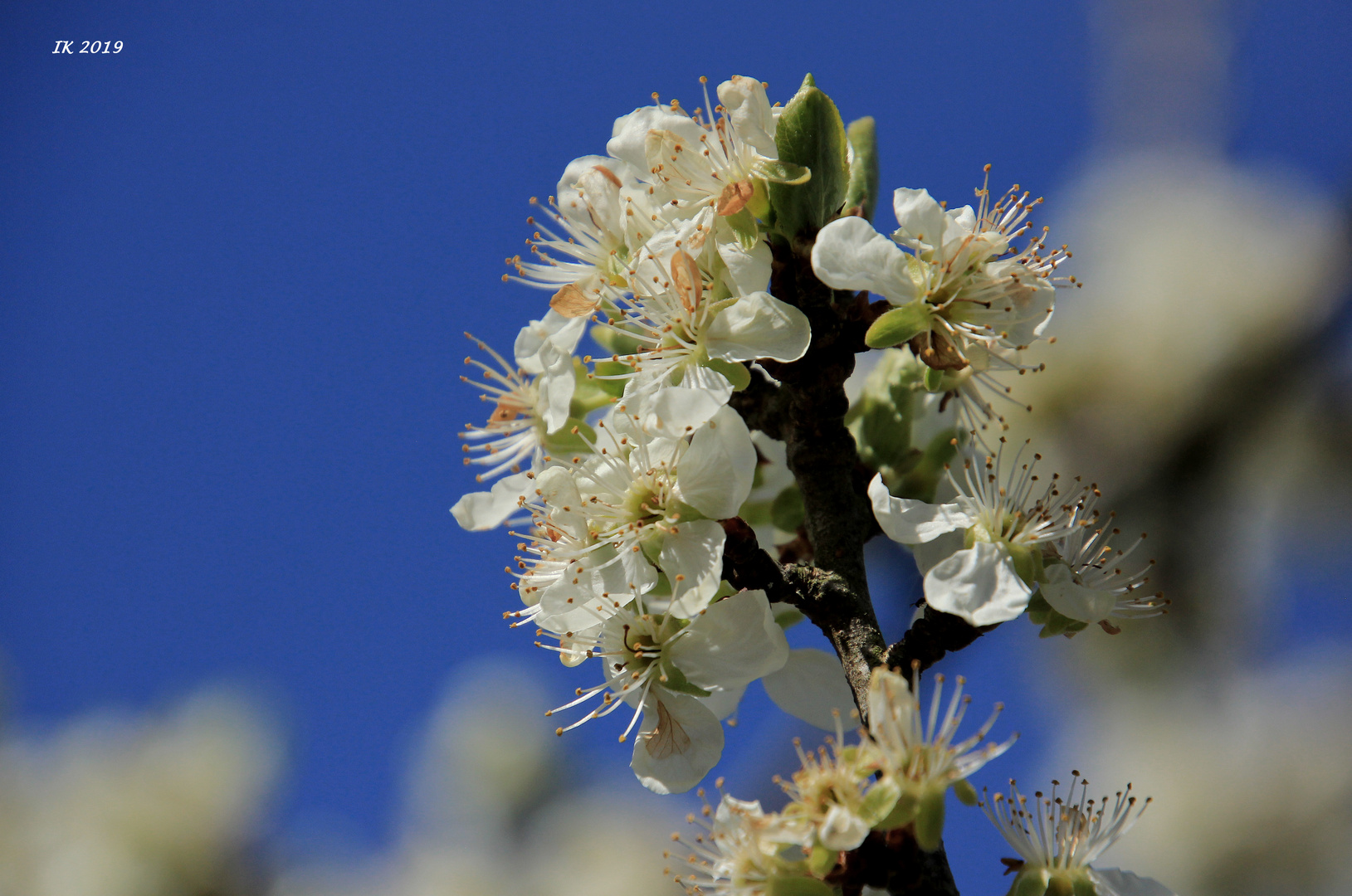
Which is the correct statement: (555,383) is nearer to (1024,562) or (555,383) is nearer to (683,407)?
(683,407)

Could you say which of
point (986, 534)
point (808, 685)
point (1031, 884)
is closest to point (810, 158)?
point (986, 534)

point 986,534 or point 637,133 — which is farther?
point 637,133

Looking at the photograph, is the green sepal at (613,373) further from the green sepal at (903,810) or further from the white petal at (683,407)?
the green sepal at (903,810)

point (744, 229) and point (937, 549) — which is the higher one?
point (744, 229)

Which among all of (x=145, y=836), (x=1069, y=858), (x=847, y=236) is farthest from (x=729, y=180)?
(x=145, y=836)

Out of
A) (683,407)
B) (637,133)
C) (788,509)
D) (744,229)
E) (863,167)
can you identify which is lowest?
(788,509)

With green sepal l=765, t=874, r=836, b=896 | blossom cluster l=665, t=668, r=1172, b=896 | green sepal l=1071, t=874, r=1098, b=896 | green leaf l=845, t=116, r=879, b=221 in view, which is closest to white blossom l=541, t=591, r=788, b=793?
blossom cluster l=665, t=668, r=1172, b=896

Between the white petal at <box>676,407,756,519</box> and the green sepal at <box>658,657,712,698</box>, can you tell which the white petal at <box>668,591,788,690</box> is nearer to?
the green sepal at <box>658,657,712,698</box>
